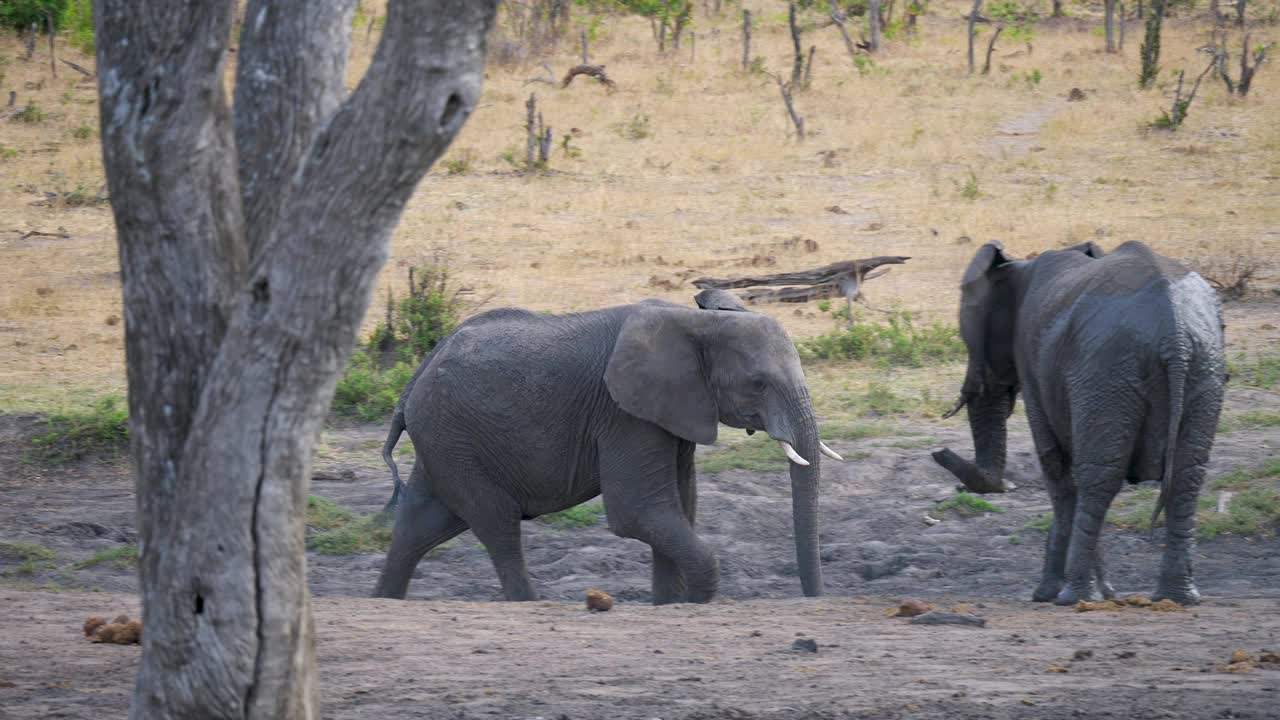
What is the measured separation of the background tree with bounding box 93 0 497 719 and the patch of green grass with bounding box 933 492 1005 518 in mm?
5462

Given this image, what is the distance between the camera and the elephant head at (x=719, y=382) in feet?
22.4

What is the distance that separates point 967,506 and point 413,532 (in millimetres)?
3196

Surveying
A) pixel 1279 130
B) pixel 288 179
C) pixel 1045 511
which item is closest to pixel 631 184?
pixel 1279 130

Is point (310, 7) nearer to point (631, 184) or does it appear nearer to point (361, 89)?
point (361, 89)

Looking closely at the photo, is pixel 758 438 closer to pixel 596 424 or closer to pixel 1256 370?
pixel 596 424

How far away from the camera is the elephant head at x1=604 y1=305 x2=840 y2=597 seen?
22.4 ft

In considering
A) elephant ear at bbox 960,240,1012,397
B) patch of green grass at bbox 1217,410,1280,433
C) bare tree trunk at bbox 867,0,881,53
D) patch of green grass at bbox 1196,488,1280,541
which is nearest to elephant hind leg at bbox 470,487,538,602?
elephant ear at bbox 960,240,1012,397

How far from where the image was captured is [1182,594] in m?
6.16

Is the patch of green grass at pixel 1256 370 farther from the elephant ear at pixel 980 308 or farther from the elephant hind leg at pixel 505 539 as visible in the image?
the elephant hind leg at pixel 505 539

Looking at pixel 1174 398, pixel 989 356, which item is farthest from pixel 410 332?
pixel 1174 398

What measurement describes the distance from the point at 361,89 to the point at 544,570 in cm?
483

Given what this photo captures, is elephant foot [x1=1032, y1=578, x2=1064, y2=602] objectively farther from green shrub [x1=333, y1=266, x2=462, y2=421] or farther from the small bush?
the small bush

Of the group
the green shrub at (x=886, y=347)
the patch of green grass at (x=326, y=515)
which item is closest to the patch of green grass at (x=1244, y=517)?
the green shrub at (x=886, y=347)

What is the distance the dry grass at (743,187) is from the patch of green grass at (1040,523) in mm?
4544
